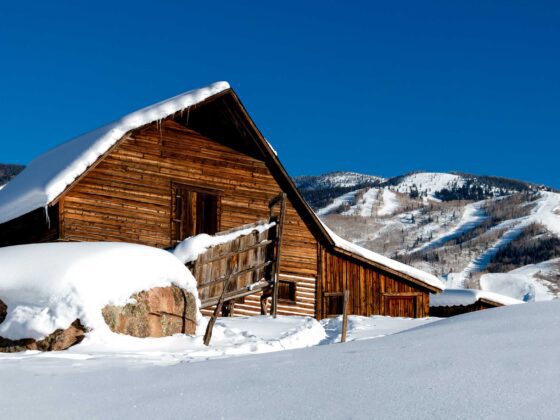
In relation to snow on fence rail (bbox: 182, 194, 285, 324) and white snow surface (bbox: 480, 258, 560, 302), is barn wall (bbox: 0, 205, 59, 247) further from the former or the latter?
white snow surface (bbox: 480, 258, 560, 302)

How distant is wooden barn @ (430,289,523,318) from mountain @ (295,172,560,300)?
125 feet

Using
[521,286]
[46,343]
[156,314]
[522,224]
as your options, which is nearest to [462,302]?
[156,314]

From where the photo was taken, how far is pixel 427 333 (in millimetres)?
7543

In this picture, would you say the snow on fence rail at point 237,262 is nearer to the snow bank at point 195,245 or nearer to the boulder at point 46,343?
the snow bank at point 195,245

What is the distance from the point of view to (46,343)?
9.72 meters

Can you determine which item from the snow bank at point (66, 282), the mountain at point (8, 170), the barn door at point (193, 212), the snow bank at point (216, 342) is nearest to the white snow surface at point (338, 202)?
the mountain at point (8, 170)

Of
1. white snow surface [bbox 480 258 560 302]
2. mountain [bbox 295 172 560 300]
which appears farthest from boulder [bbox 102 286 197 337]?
mountain [bbox 295 172 560 300]

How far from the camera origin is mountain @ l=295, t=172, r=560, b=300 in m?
94.4

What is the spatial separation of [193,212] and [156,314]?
8.70m

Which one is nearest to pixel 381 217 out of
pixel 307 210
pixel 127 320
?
pixel 307 210

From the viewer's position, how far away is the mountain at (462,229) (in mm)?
94438

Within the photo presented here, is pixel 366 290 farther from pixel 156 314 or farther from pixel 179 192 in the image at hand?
pixel 156 314

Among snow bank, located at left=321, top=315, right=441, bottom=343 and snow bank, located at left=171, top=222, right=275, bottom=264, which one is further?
snow bank, located at left=321, top=315, right=441, bottom=343

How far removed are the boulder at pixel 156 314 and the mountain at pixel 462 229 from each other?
216 feet
